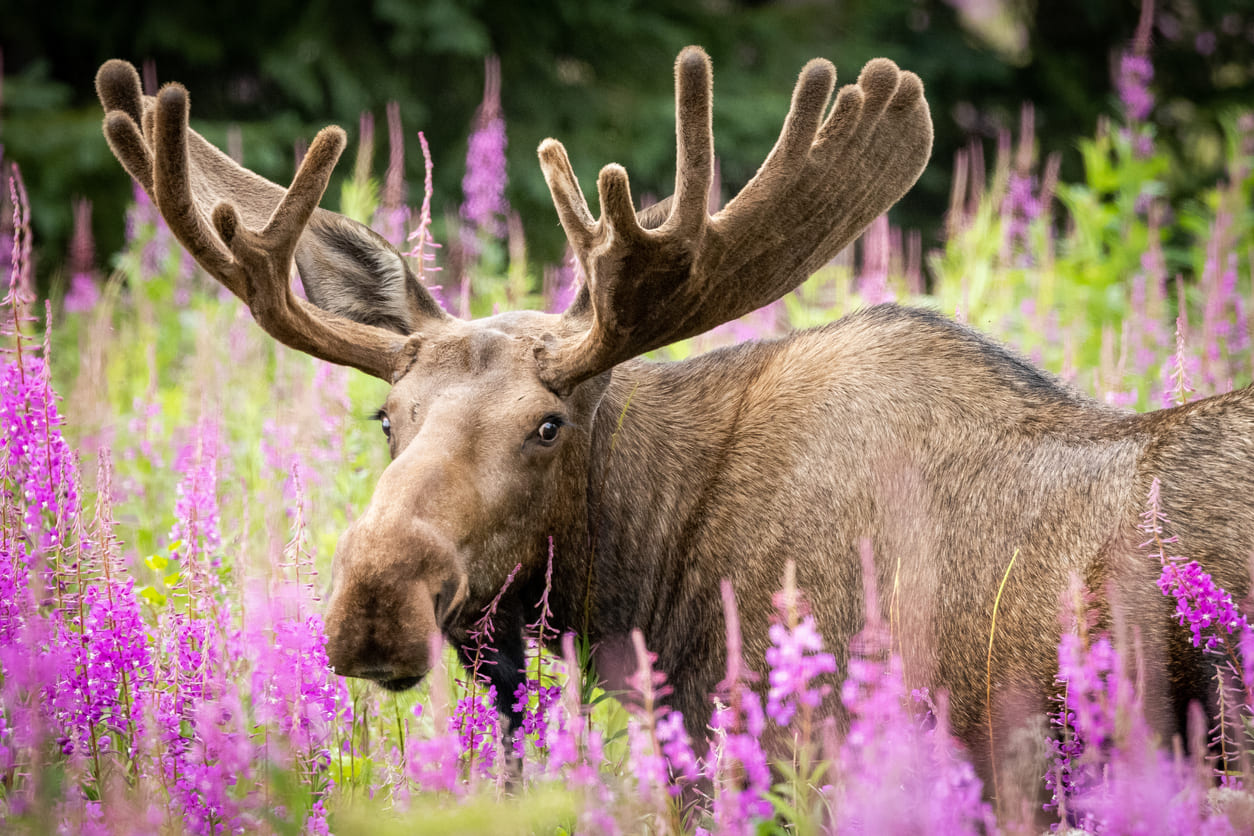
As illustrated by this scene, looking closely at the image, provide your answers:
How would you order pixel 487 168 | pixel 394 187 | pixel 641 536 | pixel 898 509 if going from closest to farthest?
pixel 898 509
pixel 641 536
pixel 394 187
pixel 487 168

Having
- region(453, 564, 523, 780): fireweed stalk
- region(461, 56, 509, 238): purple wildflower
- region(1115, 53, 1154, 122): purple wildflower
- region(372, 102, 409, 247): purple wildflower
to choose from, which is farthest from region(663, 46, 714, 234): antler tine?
region(1115, 53, 1154, 122): purple wildflower

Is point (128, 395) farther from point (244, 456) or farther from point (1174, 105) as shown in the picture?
point (1174, 105)

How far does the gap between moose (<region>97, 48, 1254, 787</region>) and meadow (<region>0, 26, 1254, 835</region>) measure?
0.41 feet

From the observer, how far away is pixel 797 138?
267 cm

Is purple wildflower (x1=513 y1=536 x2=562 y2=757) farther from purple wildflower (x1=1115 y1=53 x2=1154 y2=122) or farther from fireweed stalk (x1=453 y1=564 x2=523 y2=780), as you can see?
purple wildflower (x1=1115 y1=53 x2=1154 y2=122)

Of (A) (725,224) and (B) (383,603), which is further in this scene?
(A) (725,224)

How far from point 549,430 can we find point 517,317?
42 cm

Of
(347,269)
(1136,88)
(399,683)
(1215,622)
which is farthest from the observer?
(1136,88)

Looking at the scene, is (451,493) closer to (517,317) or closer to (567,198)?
(517,317)

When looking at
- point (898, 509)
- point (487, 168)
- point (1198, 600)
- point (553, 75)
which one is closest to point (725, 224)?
point (898, 509)

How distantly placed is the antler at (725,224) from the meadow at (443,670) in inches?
27.3

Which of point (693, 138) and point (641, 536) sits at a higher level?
point (693, 138)

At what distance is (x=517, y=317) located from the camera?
297 cm

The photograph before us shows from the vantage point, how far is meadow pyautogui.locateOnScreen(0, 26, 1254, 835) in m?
1.53
